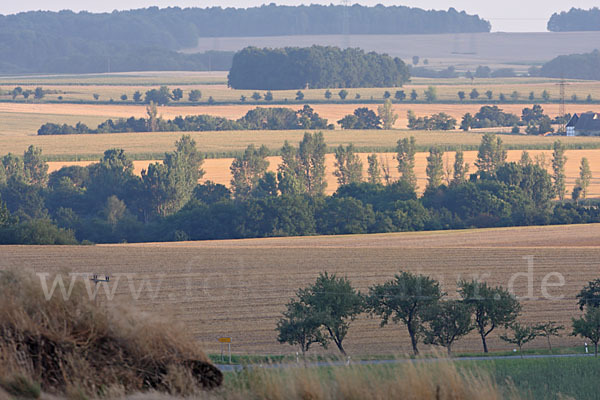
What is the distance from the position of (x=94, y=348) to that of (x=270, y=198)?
191 ft

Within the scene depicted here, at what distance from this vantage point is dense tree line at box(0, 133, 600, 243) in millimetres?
64625

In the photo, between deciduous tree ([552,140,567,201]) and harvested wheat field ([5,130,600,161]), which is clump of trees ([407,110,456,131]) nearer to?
harvested wheat field ([5,130,600,161])

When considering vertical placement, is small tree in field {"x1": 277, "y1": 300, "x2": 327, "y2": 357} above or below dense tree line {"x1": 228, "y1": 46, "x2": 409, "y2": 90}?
below

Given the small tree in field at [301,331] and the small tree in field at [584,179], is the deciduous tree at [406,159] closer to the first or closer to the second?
the small tree in field at [584,179]

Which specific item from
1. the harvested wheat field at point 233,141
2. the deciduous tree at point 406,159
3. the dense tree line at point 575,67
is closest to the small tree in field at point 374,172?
the deciduous tree at point 406,159

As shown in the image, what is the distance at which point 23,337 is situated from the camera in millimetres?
9055

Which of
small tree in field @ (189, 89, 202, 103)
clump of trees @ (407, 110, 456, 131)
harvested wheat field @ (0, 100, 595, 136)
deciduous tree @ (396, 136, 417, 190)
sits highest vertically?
small tree in field @ (189, 89, 202, 103)

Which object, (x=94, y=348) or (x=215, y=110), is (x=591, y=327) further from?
(x=215, y=110)

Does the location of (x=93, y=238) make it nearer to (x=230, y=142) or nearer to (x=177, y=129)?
(x=230, y=142)

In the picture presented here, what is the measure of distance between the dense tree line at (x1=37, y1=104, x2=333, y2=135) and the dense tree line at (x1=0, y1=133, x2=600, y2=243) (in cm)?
3039

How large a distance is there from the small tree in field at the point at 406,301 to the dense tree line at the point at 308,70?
138054mm

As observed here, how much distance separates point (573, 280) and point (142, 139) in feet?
237

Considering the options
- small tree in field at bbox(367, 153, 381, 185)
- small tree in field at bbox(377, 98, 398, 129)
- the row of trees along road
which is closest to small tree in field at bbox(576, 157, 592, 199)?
small tree in field at bbox(367, 153, 381, 185)

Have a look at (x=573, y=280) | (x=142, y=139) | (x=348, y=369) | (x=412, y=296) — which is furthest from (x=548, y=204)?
(x=348, y=369)
